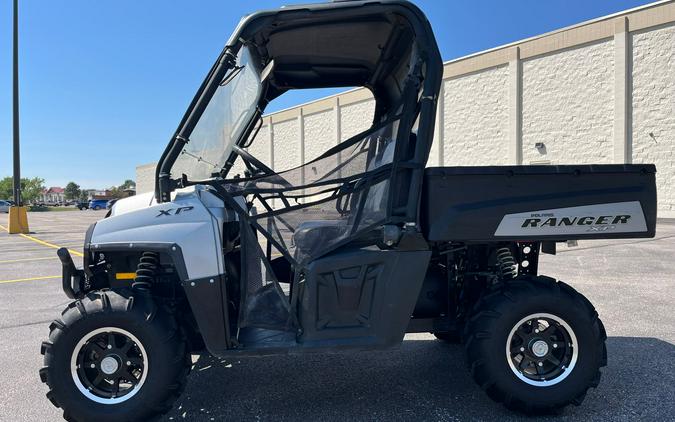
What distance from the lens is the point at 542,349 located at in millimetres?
3061

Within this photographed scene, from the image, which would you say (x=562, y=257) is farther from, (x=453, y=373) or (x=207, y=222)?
(x=207, y=222)

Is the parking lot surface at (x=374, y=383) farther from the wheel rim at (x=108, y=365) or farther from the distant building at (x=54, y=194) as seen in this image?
the distant building at (x=54, y=194)

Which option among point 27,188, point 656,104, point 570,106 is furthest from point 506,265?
point 27,188

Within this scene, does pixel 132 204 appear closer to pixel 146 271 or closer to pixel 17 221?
pixel 146 271

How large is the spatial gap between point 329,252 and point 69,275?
176 centimetres

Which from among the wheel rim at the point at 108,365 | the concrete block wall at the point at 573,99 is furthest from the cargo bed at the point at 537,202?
the concrete block wall at the point at 573,99

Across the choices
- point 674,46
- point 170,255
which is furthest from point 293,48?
point 674,46

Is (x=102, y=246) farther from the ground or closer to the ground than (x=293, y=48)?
closer to the ground

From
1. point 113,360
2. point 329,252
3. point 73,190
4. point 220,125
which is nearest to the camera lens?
point 113,360

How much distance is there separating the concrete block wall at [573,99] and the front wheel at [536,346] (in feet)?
46.0

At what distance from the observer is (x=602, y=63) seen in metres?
19.0

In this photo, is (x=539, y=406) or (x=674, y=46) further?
(x=674, y=46)

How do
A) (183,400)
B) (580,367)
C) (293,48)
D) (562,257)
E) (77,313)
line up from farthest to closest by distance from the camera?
(562,257)
(293,48)
(183,400)
(580,367)
(77,313)

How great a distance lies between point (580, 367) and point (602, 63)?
65.8ft
